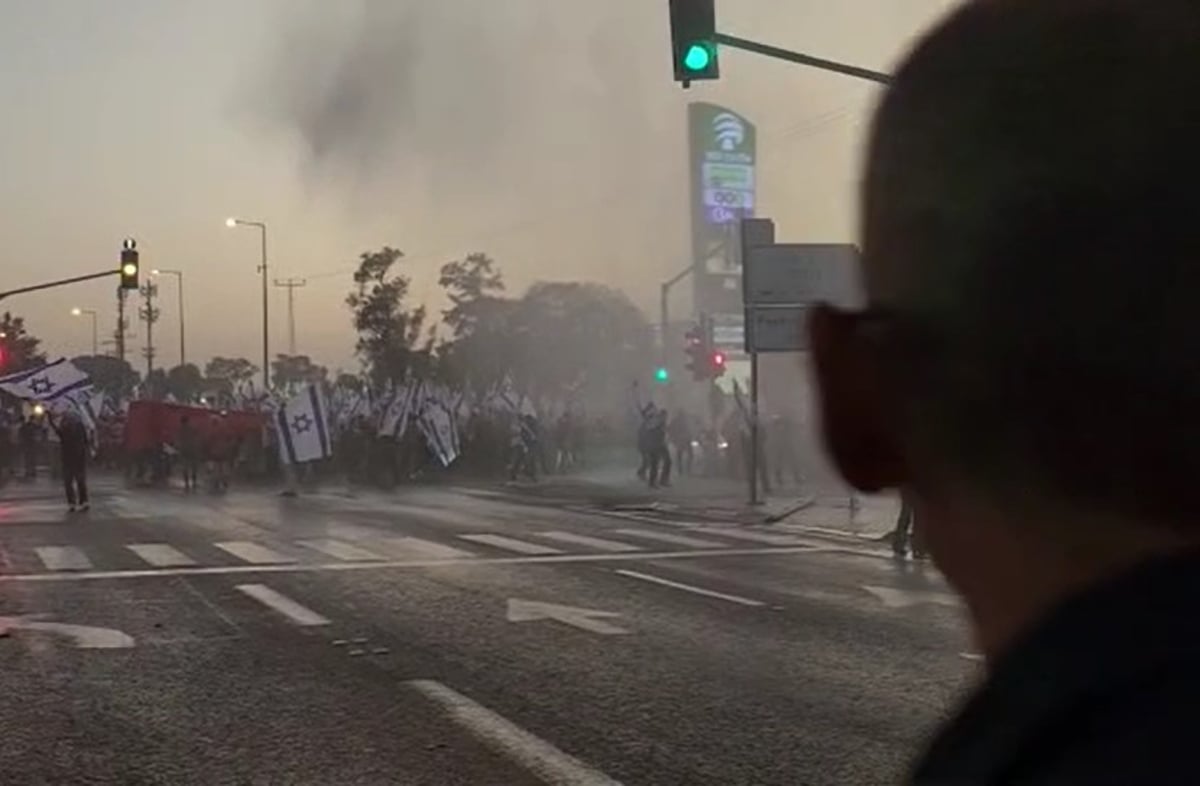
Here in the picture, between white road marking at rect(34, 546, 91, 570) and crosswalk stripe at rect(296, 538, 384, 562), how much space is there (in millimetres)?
2286

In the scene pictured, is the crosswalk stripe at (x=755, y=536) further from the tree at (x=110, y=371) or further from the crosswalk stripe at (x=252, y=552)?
the tree at (x=110, y=371)

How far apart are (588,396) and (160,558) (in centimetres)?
5308

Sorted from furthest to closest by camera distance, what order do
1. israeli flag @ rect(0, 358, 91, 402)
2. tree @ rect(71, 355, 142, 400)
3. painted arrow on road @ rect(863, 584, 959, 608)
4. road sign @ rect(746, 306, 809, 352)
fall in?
tree @ rect(71, 355, 142, 400)
israeli flag @ rect(0, 358, 91, 402)
road sign @ rect(746, 306, 809, 352)
painted arrow on road @ rect(863, 584, 959, 608)

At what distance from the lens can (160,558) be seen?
52.5 ft

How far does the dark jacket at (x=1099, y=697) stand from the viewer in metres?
0.89

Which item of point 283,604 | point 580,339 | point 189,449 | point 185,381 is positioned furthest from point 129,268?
point 185,381

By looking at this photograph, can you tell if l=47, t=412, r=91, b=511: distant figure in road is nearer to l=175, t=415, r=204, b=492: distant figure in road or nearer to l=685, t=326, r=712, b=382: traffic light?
l=175, t=415, r=204, b=492: distant figure in road

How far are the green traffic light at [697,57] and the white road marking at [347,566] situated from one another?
4.64m

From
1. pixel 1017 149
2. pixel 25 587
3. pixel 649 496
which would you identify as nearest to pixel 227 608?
pixel 25 587

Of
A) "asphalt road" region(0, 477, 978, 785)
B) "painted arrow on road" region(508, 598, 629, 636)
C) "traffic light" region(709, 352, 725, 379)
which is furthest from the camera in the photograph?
"traffic light" region(709, 352, 725, 379)

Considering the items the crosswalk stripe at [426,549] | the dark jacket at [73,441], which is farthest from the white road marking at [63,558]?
the dark jacket at [73,441]

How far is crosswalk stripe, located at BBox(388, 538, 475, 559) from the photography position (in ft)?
52.4

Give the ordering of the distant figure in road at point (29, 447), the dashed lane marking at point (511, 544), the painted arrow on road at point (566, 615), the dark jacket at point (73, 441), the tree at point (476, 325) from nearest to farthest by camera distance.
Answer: the painted arrow on road at point (566, 615) < the dashed lane marking at point (511, 544) < the dark jacket at point (73, 441) < the distant figure in road at point (29, 447) < the tree at point (476, 325)

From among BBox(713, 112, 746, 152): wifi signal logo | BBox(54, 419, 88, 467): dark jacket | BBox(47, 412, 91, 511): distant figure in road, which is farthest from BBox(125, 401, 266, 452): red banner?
BBox(713, 112, 746, 152): wifi signal logo
